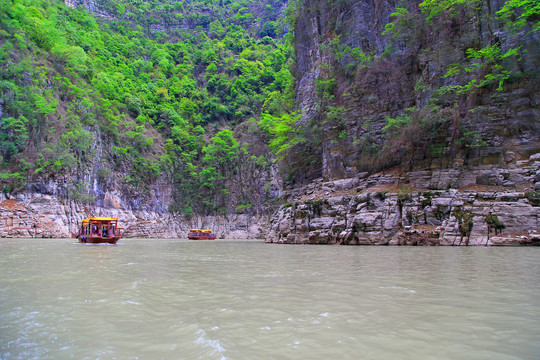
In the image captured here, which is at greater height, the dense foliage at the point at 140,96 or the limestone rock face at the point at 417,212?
the dense foliage at the point at 140,96

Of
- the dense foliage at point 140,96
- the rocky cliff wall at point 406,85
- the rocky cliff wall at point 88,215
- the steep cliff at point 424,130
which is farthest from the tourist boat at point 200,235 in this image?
the rocky cliff wall at point 406,85

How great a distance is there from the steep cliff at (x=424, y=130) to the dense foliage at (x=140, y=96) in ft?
41.2

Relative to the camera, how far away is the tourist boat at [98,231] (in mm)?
23703

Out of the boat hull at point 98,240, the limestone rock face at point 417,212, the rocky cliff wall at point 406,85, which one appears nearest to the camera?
the limestone rock face at point 417,212

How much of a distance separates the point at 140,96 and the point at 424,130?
1999 inches

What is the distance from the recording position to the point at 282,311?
4430 millimetres

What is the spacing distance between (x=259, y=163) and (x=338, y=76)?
23.9 meters

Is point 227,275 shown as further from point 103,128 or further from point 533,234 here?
point 103,128

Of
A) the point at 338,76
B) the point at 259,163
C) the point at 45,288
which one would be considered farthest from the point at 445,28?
the point at 259,163

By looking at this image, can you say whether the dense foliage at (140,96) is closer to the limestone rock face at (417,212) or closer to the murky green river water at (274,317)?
the limestone rock face at (417,212)

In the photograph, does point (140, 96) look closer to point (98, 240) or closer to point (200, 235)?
point (200, 235)

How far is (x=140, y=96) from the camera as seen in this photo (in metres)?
57.9

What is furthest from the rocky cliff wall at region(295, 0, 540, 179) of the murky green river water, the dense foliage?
the murky green river water

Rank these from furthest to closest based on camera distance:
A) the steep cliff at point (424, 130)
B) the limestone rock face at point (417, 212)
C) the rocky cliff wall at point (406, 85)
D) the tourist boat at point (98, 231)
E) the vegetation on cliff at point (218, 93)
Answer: the tourist boat at point (98, 231) → the vegetation on cliff at point (218, 93) → the rocky cliff wall at point (406, 85) → the steep cliff at point (424, 130) → the limestone rock face at point (417, 212)
